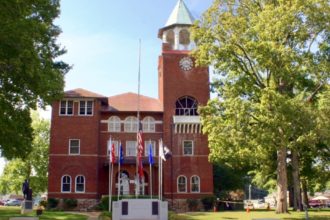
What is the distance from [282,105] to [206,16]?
9.85m

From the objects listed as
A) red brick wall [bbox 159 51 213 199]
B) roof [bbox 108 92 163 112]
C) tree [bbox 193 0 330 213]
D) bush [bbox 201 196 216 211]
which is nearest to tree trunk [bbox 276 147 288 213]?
tree [bbox 193 0 330 213]

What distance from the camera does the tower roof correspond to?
48.3m

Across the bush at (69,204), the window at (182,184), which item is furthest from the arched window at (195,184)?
the bush at (69,204)

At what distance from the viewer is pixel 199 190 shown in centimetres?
4550

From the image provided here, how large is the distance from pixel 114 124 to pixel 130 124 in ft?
5.34

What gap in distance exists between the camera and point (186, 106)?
47094mm

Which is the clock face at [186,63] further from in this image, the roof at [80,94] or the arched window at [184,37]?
the roof at [80,94]

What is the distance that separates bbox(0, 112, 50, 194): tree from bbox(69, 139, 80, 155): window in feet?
66.9

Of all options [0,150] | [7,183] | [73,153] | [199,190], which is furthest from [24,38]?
[7,183]

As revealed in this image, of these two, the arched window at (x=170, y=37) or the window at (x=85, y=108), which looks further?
the arched window at (x=170, y=37)

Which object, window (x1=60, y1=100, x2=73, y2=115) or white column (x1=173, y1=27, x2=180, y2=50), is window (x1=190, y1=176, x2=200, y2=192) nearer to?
white column (x1=173, y1=27, x2=180, y2=50)

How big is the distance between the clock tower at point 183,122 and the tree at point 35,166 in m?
25.7

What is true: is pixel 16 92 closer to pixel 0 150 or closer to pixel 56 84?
pixel 56 84

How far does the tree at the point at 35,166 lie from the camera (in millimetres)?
65688
